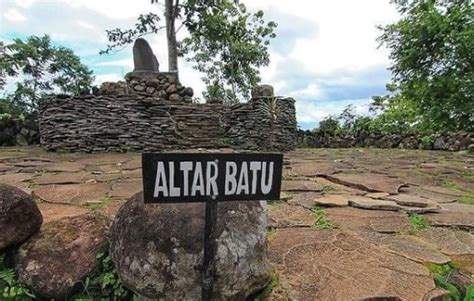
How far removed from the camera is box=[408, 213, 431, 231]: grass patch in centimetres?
199

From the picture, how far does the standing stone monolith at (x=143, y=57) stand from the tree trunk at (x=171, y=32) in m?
0.90

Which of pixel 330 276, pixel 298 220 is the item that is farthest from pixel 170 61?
pixel 330 276

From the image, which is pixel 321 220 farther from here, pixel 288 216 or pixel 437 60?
pixel 437 60

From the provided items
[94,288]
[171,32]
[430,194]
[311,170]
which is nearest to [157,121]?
[171,32]

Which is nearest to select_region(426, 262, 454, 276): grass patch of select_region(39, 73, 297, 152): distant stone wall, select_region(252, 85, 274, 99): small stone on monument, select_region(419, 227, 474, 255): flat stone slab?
select_region(419, 227, 474, 255): flat stone slab

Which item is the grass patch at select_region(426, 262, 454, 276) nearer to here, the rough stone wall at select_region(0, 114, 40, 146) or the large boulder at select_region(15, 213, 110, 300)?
the large boulder at select_region(15, 213, 110, 300)

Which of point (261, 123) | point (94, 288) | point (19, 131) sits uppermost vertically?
point (261, 123)

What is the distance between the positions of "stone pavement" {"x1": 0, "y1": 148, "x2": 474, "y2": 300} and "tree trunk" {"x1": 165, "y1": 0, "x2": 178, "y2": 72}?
5188 millimetres

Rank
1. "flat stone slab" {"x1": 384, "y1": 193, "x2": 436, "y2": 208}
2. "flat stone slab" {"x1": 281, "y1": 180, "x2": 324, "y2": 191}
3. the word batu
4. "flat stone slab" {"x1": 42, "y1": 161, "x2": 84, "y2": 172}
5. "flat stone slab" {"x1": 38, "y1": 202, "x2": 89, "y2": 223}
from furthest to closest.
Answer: "flat stone slab" {"x1": 42, "y1": 161, "x2": 84, "y2": 172} → "flat stone slab" {"x1": 281, "y1": 180, "x2": 324, "y2": 191} → "flat stone slab" {"x1": 384, "y1": 193, "x2": 436, "y2": 208} → "flat stone slab" {"x1": 38, "y1": 202, "x2": 89, "y2": 223} → the word batu

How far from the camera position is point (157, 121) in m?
6.41

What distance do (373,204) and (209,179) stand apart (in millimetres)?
1746

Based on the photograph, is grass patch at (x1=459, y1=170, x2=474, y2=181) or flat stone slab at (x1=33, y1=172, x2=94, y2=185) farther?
grass patch at (x1=459, y1=170, x2=474, y2=181)

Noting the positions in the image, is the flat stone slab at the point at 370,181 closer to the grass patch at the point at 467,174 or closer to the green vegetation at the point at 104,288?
the grass patch at the point at 467,174

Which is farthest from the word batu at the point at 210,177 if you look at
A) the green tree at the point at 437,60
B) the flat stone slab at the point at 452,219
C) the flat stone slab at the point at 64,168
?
the green tree at the point at 437,60
